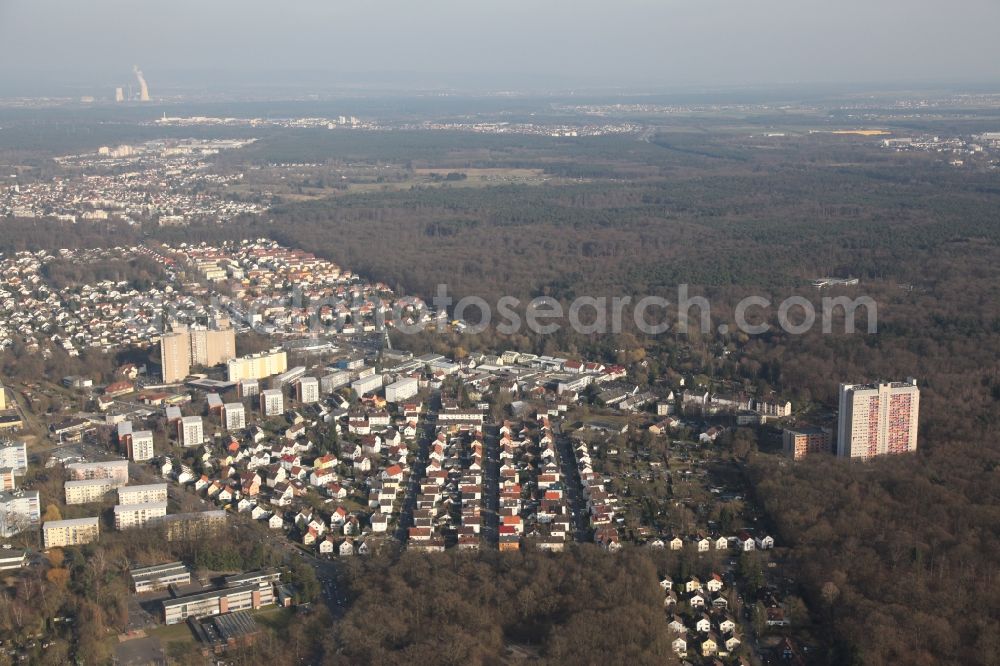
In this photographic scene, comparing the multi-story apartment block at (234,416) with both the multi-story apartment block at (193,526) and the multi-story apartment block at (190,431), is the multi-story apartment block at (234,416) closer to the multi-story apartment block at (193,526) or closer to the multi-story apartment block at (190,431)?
the multi-story apartment block at (190,431)

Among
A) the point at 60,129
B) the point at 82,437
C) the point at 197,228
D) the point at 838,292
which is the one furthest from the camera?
the point at 60,129

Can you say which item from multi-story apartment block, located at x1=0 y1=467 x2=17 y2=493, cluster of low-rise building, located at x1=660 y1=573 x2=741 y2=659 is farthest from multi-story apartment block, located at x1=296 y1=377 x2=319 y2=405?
cluster of low-rise building, located at x1=660 y1=573 x2=741 y2=659

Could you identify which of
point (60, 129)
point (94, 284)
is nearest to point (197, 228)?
point (94, 284)

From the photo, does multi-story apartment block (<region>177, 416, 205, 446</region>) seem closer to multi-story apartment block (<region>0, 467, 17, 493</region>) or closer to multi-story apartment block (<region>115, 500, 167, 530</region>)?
multi-story apartment block (<region>0, 467, 17, 493</region>)

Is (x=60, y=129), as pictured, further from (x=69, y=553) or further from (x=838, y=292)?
(x=69, y=553)

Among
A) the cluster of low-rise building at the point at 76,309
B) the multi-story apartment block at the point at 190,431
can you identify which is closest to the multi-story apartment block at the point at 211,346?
the cluster of low-rise building at the point at 76,309
